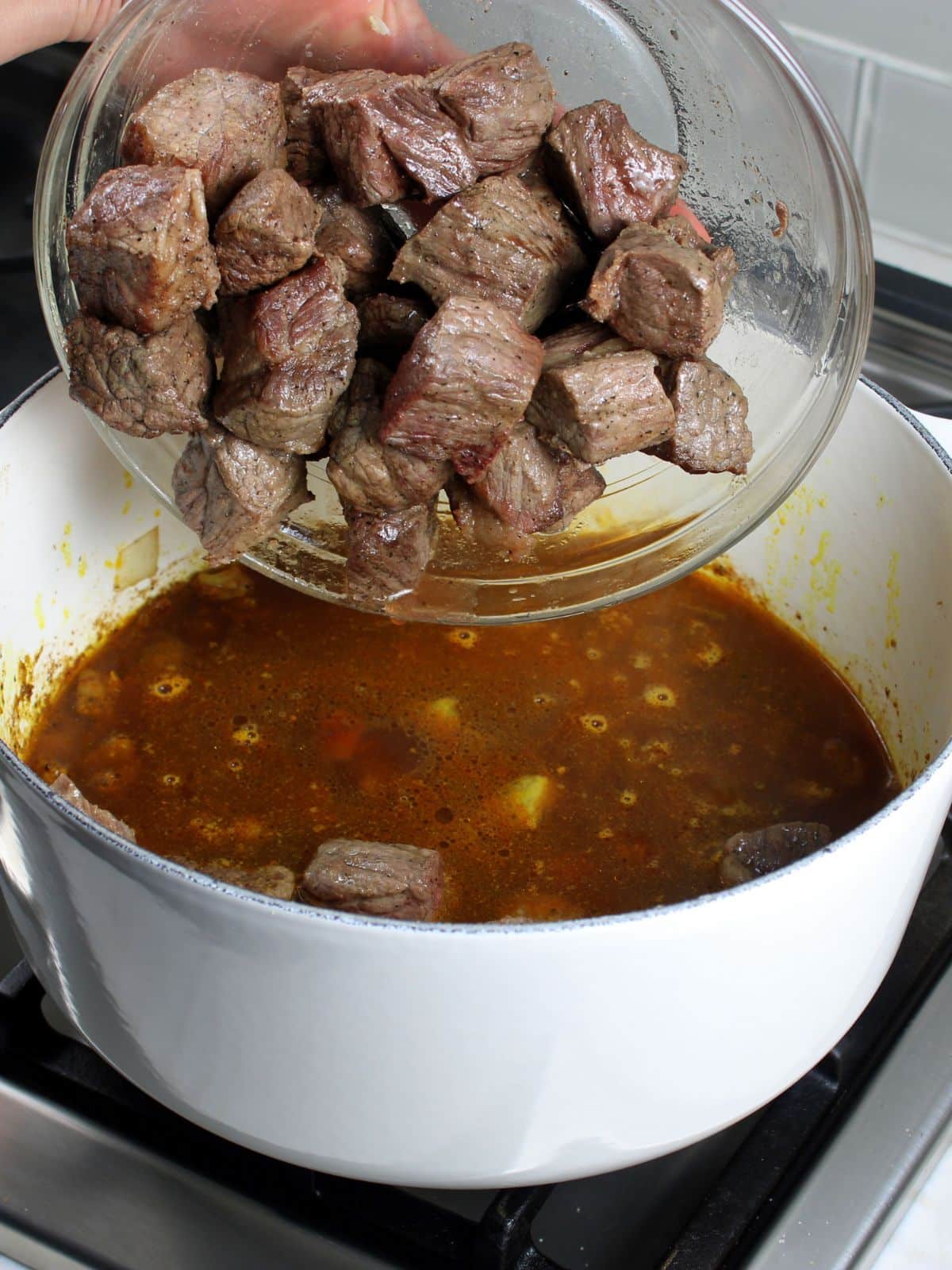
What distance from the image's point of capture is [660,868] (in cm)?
118

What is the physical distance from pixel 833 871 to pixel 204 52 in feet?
2.66

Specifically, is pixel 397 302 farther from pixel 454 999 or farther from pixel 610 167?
pixel 454 999

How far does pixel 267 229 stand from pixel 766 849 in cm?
64

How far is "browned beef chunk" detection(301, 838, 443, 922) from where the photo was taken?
1063 millimetres

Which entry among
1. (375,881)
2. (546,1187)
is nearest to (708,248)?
(375,881)

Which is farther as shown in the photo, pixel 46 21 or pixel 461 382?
pixel 46 21

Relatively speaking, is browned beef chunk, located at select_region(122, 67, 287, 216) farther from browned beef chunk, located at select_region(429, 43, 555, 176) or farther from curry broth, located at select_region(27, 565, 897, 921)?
curry broth, located at select_region(27, 565, 897, 921)

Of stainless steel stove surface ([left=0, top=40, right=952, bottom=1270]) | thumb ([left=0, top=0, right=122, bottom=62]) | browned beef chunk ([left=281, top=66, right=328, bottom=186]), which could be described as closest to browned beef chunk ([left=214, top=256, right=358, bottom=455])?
browned beef chunk ([left=281, top=66, right=328, bottom=186])

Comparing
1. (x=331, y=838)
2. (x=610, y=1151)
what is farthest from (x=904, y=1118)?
(x=331, y=838)

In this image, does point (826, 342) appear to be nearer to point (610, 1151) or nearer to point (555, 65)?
point (555, 65)

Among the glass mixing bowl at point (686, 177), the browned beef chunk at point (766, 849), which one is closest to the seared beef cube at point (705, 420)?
the glass mixing bowl at point (686, 177)

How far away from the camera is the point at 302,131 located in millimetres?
1055

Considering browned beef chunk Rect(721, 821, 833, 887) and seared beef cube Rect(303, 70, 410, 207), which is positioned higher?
seared beef cube Rect(303, 70, 410, 207)

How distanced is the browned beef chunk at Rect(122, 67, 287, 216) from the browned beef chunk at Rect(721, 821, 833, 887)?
26.4 inches
